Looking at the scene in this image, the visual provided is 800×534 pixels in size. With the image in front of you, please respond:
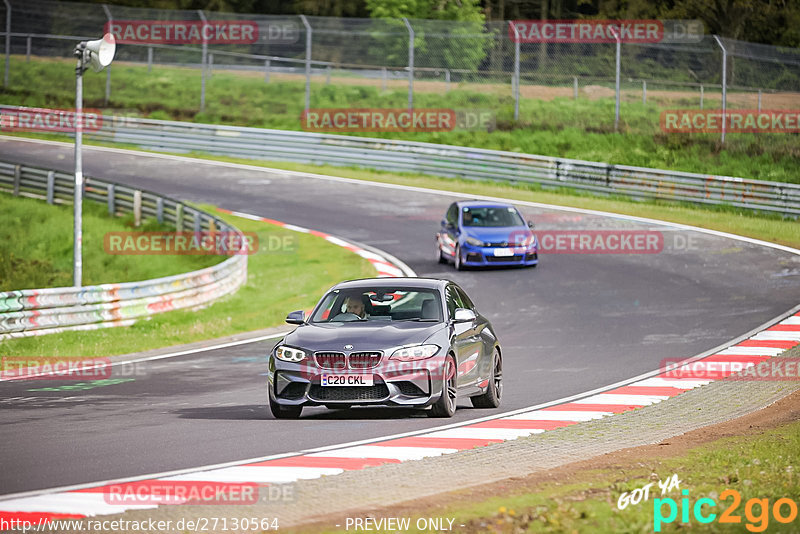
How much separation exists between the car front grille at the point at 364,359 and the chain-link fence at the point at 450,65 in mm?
27381

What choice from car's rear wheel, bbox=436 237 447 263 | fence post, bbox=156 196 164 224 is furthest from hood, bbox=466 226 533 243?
fence post, bbox=156 196 164 224

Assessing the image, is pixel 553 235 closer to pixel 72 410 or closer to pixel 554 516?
pixel 72 410

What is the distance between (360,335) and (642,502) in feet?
15.4

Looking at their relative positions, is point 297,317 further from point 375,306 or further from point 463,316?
point 463,316

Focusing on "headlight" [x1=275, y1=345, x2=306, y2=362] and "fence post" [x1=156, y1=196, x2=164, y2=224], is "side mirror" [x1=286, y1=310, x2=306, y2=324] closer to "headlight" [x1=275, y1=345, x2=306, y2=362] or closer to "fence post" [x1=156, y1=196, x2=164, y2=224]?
"headlight" [x1=275, y1=345, x2=306, y2=362]

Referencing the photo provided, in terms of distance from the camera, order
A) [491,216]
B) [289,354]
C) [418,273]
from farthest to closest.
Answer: [491,216] < [418,273] < [289,354]

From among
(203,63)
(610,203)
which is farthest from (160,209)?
(610,203)

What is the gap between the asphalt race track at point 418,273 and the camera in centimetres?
1039

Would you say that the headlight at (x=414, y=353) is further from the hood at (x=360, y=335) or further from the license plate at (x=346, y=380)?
the license plate at (x=346, y=380)

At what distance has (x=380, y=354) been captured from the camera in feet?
37.2

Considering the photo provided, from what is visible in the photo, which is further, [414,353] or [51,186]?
[51,186]

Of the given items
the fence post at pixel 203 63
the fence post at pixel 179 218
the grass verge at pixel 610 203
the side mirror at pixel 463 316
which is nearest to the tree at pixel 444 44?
the grass verge at pixel 610 203

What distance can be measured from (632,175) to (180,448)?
27556 mm

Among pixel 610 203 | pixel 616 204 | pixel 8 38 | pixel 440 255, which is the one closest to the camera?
pixel 440 255
